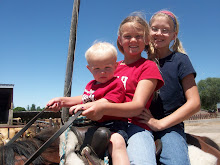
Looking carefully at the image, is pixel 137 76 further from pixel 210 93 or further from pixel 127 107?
pixel 210 93

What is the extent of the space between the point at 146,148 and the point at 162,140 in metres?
0.37

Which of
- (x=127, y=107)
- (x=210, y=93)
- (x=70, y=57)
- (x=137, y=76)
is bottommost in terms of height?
(x=210, y=93)

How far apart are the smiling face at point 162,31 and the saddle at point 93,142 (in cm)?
123

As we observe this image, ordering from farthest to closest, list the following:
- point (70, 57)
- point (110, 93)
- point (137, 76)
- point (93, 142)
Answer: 1. point (70, 57)
2. point (137, 76)
3. point (110, 93)
4. point (93, 142)

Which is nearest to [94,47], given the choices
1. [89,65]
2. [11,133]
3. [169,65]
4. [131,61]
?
[89,65]

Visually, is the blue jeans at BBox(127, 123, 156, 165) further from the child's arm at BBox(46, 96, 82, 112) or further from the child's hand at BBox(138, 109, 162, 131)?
the child's arm at BBox(46, 96, 82, 112)

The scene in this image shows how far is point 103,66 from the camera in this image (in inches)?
69.3

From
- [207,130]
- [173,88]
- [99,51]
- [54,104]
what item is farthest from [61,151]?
[207,130]

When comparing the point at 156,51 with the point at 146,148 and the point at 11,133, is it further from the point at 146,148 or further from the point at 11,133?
the point at 11,133

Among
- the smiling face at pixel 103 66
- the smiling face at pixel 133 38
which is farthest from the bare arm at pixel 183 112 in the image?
the smiling face at pixel 133 38

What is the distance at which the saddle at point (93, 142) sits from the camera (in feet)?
4.91

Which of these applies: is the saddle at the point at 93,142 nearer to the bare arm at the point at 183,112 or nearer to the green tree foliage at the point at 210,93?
the bare arm at the point at 183,112

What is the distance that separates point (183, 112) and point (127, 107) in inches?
28.1

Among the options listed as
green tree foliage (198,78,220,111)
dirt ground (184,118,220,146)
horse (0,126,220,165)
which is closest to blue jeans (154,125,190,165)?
horse (0,126,220,165)
